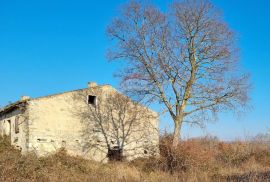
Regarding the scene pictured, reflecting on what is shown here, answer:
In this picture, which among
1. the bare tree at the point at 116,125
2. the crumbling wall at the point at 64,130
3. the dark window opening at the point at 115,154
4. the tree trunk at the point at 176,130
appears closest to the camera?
the tree trunk at the point at 176,130

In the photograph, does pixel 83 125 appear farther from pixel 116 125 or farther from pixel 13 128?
pixel 13 128

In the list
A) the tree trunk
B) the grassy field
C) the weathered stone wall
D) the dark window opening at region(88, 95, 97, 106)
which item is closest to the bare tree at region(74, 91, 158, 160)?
the dark window opening at region(88, 95, 97, 106)

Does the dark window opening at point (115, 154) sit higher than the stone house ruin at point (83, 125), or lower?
lower

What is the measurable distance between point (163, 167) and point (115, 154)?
7.63 m

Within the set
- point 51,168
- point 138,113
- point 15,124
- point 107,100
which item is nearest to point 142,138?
point 138,113

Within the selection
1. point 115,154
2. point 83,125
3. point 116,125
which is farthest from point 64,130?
point 115,154

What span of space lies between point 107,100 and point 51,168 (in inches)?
396

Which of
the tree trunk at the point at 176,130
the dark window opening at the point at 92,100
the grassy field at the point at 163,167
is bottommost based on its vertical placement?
the grassy field at the point at 163,167

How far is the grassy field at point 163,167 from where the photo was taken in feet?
45.4

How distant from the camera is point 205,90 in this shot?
2241 cm

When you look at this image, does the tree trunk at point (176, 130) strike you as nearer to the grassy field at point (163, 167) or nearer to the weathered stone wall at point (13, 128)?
the grassy field at point (163, 167)

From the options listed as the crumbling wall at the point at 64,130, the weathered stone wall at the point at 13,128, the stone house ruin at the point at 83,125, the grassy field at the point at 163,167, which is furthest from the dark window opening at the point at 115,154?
the weathered stone wall at the point at 13,128

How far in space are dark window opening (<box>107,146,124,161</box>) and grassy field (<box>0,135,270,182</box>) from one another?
1874 millimetres

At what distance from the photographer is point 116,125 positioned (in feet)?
86.3
